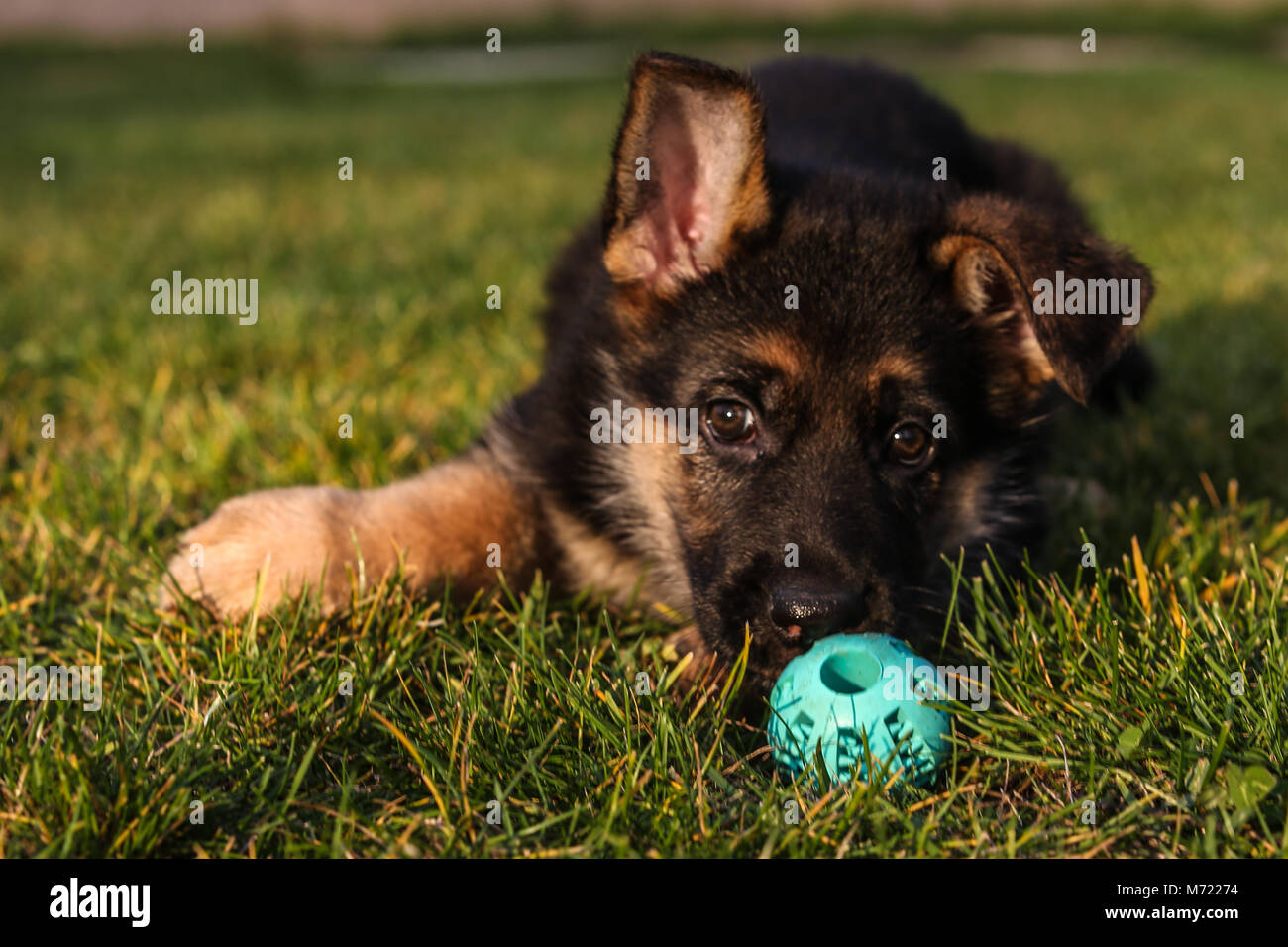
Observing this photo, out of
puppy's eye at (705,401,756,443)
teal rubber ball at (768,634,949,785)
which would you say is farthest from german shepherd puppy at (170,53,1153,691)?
teal rubber ball at (768,634,949,785)

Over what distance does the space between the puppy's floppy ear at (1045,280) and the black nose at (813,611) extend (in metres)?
0.65

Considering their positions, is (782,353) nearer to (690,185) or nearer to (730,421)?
(730,421)

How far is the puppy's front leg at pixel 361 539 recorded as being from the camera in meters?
2.60

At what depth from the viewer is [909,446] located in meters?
2.64

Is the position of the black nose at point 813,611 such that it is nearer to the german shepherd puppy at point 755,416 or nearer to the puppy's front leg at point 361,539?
the german shepherd puppy at point 755,416

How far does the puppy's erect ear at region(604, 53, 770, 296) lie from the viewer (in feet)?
8.54

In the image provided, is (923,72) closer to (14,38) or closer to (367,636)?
(14,38)

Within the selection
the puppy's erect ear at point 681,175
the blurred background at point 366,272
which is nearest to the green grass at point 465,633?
the blurred background at point 366,272

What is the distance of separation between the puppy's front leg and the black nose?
847 millimetres

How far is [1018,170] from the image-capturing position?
445cm

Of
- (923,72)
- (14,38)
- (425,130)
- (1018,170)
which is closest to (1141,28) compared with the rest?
(923,72)

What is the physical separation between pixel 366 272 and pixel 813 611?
4.36 meters

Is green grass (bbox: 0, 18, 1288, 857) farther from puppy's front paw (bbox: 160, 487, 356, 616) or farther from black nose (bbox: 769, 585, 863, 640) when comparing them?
black nose (bbox: 769, 585, 863, 640)

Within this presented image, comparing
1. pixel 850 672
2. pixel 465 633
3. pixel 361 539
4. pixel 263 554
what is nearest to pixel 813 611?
pixel 850 672
